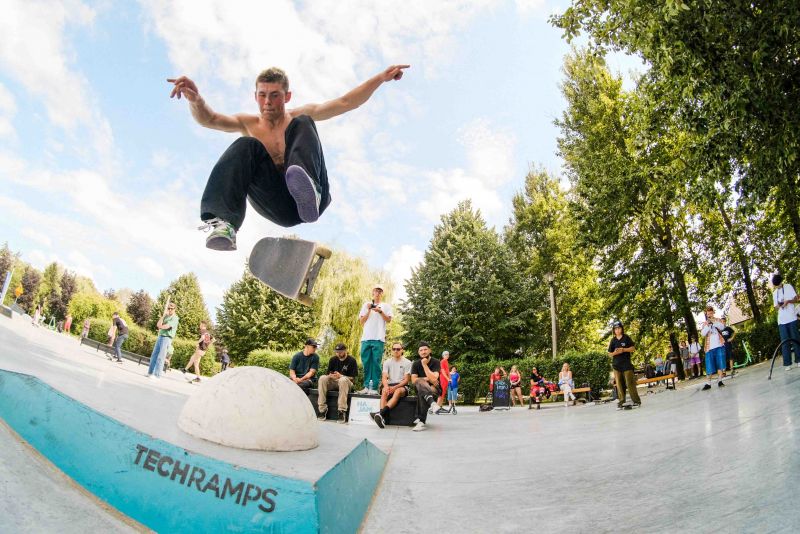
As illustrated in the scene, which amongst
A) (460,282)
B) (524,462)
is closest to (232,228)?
(524,462)

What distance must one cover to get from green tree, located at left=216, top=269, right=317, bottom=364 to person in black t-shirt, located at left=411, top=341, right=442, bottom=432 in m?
22.1

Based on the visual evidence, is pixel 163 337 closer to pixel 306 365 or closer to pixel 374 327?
pixel 306 365

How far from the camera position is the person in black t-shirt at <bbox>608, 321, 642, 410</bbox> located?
28.5 feet

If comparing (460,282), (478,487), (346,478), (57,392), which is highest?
(460,282)

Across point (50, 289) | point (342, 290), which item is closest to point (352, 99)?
point (342, 290)

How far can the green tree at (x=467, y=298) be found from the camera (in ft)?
75.8

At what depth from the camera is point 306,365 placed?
7.50 m

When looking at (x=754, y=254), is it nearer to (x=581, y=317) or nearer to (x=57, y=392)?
(x=581, y=317)

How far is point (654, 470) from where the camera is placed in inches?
98.7

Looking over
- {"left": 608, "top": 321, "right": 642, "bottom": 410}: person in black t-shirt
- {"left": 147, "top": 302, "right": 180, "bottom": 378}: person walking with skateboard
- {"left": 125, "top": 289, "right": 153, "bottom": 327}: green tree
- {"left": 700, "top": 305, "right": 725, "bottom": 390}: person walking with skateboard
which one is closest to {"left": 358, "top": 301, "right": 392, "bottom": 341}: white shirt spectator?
{"left": 147, "top": 302, "right": 180, "bottom": 378}: person walking with skateboard

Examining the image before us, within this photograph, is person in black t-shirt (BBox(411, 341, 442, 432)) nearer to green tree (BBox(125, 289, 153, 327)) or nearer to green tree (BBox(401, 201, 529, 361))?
green tree (BBox(401, 201, 529, 361))

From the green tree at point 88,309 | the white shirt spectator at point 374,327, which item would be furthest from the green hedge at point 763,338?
the green tree at point 88,309

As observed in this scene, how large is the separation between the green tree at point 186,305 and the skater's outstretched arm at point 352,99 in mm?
47412

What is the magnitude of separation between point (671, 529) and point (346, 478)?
1194 millimetres
